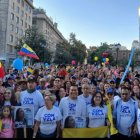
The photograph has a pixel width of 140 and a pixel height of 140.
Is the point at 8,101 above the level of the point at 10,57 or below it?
below

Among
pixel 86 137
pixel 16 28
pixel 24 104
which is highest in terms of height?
pixel 16 28

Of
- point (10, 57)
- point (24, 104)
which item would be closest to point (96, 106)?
point (24, 104)

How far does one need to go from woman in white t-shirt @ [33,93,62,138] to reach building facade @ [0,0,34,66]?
4132 centimetres

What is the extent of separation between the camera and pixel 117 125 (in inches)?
234

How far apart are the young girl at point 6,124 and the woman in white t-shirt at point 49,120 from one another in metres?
0.48

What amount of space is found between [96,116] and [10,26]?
4867 cm

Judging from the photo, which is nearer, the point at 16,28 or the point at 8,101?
the point at 8,101

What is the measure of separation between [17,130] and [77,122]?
4.10ft

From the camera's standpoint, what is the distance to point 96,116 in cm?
570

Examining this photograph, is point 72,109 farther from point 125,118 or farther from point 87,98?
point 125,118

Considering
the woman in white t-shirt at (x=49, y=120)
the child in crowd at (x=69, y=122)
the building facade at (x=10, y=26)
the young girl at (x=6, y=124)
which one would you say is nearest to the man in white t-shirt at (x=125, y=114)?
the child in crowd at (x=69, y=122)

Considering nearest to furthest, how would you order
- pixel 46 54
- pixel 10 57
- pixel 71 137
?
pixel 71 137 < pixel 46 54 < pixel 10 57

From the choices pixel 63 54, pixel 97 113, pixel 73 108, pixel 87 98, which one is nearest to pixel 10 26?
pixel 63 54

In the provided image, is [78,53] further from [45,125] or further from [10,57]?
[45,125]
